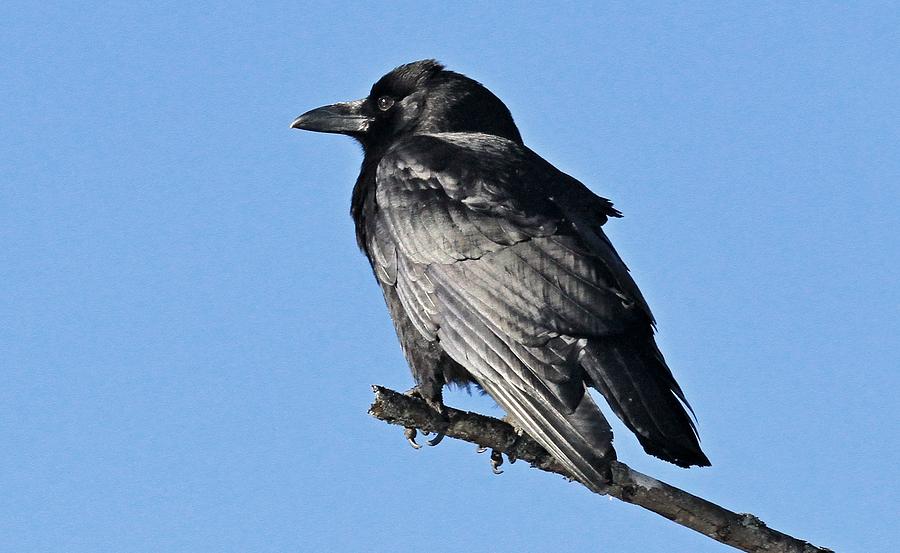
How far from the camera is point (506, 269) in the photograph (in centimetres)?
660

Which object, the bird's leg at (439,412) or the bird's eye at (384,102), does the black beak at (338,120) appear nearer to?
the bird's eye at (384,102)

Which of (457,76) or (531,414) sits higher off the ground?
(457,76)

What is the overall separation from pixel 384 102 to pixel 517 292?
9.70 feet

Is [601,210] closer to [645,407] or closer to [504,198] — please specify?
[504,198]

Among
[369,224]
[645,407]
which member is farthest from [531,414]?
[369,224]

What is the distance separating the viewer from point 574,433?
575 cm

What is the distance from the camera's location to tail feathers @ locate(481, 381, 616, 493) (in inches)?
221

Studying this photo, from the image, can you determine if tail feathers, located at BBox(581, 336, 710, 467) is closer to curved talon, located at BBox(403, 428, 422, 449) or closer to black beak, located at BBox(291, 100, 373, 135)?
curved talon, located at BBox(403, 428, 422, 449)

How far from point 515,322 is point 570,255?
555 mm

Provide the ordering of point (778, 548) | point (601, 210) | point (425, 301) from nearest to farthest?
point (778, 548), point (425, 301), point (601, 210)

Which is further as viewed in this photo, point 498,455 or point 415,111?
point 415,111

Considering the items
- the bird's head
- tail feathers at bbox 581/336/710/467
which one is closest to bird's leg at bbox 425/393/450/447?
tail feathers at bbox 581/336/710/467

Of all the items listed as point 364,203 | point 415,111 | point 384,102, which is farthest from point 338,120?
point 364,203

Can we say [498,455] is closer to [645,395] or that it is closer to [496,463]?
[496,463]
